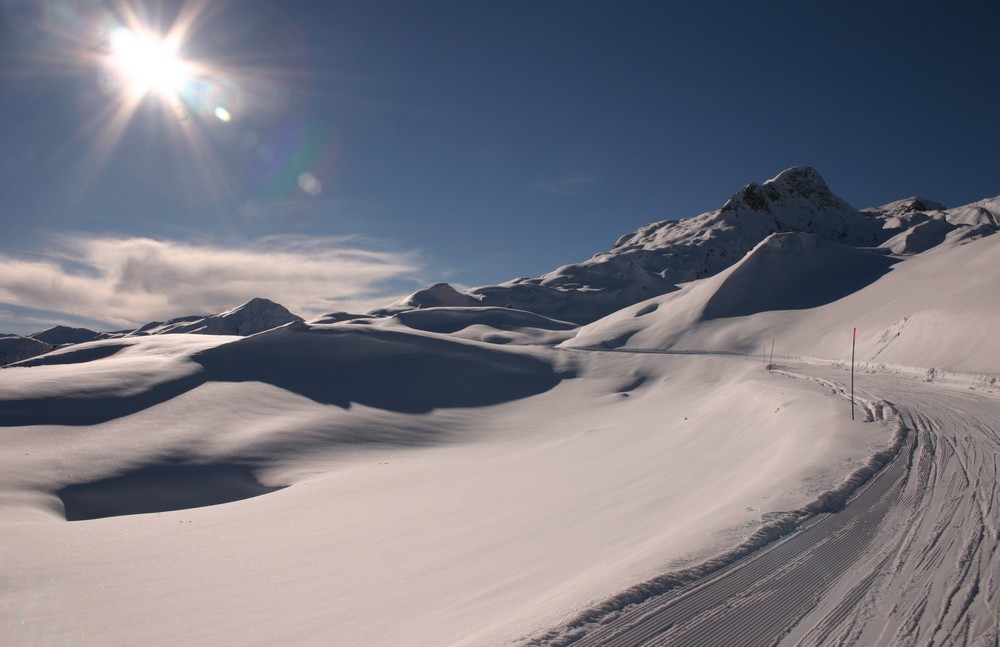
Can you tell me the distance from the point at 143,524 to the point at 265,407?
1716 centimetres

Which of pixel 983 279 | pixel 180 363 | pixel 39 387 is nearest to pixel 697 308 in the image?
pixel 983 279

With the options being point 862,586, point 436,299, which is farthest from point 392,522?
point 436,299

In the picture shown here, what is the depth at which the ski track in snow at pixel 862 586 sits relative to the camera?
4094 mm

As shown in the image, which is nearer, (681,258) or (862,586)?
(862,586)

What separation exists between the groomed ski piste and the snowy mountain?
100 metres

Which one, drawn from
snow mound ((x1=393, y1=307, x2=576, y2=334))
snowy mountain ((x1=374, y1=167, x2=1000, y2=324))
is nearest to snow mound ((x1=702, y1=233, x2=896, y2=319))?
snow mound ((x1=393, y1=307, x2=576, y2=334))

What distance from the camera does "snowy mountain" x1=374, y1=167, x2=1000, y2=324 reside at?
143 meters

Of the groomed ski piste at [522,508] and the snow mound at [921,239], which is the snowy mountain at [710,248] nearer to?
the snow mound at [921,239]

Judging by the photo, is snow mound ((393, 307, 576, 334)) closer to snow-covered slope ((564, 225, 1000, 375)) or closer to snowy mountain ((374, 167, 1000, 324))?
snow-covered slope ((564, 225, 1000, 375))

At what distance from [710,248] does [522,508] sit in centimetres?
18350

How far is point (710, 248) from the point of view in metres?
178

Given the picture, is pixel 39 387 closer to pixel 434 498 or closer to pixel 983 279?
pixel 434 498

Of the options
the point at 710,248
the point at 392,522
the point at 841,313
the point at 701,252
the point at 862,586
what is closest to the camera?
the point at 862,586

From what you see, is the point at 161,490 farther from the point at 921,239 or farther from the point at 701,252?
the point at 701,252
